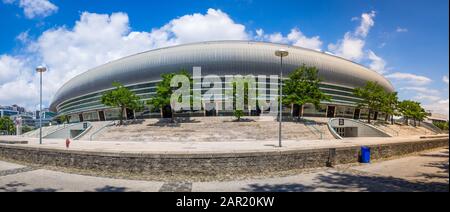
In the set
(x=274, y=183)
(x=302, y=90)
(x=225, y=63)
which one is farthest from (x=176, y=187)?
(x=225, y=63)

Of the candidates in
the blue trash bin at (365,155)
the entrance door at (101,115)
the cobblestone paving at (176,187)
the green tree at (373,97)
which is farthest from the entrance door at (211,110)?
the cobblestone paving at (176,187)

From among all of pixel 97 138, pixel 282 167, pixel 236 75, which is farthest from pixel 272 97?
pixel 282 167

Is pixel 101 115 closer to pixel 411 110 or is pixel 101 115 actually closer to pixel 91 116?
pixel 91 116

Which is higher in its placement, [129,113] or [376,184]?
[129,113]

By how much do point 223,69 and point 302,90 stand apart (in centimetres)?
1997

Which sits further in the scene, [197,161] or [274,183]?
[197,161]

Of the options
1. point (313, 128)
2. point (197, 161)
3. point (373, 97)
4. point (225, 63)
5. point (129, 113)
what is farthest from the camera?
point (129, 113)

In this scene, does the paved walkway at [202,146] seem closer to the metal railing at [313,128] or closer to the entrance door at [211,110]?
the metal railing at [313,128]

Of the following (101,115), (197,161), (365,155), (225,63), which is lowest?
(365,155)

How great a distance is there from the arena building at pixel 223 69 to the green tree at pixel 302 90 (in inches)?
394

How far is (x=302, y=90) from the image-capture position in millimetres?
39344

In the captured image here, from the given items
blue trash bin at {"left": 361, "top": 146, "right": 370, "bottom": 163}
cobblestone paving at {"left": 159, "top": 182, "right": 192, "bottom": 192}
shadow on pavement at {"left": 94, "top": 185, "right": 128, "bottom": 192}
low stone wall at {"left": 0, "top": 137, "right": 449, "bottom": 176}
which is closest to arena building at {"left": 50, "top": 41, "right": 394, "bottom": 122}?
blue trash bin at {"left": 361, "top": 146, "right": 370, "bottom": 163}

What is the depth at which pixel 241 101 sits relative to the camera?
42.1 m
